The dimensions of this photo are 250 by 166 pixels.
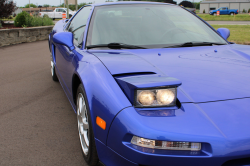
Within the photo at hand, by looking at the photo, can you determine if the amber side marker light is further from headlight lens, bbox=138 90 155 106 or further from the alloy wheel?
the alloy wheel

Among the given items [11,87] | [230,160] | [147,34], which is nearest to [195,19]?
[147,34]

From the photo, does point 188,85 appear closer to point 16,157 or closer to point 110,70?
point 110,70

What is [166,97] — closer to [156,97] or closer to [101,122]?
[156,97]

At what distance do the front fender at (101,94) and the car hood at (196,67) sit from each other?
86 millimetres

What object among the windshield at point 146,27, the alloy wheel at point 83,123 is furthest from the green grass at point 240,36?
the alloy wheel at point 83,123

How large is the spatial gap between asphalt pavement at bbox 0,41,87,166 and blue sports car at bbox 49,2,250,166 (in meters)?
0.42

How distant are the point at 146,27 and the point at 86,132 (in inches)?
55.3

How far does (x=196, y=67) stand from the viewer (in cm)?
217

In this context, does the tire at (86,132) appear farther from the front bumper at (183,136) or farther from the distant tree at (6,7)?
the distant tree at (6,7)

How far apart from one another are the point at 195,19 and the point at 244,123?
214cm

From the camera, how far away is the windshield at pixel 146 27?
2.79 metres

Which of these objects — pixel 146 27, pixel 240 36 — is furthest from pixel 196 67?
pixel 240 36

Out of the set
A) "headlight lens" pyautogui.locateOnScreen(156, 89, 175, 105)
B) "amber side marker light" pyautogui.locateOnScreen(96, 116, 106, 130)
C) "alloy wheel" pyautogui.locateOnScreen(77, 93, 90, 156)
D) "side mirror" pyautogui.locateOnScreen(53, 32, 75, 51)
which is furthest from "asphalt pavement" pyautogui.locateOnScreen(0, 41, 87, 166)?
"headlight lens" pyautogui.locateOnScreen(156, 89, 175, 105)

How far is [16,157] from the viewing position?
2455 mm
